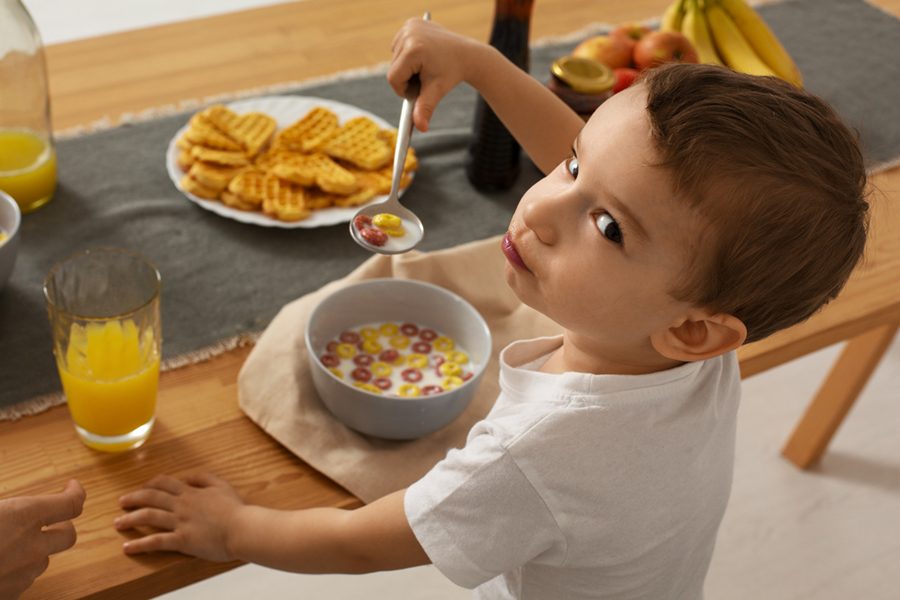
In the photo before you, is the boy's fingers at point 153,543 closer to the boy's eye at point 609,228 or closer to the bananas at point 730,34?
the boy's eye at point 609,228

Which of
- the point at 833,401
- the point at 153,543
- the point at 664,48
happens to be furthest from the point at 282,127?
the point at 833,401

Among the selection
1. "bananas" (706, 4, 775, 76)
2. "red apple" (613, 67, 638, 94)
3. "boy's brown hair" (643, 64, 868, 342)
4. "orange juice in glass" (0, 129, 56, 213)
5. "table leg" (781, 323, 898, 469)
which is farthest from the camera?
"table leg" (781, 323, 898, 469)

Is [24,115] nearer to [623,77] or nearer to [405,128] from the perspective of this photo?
[405,128]

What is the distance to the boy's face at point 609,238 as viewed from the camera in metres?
0.76

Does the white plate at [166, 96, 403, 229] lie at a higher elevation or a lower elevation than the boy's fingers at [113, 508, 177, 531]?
higher

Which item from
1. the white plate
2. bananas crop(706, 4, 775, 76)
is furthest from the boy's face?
bananas crop(706, 4, 775, 76)

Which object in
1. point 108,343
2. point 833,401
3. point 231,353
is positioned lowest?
point 833,401

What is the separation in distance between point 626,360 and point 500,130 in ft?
1.77

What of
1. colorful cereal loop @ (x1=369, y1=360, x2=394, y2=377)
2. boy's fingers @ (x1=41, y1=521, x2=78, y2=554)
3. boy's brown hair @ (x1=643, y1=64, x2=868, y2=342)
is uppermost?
boy's brown hair @ (x1=643, y1=64, x2=868, y2=342)

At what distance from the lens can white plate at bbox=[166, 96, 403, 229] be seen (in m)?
1.25

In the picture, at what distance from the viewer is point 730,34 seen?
1.66 m

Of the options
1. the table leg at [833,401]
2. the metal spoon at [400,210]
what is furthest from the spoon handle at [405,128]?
the table leg at [833,401]

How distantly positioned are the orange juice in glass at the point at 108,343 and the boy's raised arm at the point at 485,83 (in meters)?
0.33

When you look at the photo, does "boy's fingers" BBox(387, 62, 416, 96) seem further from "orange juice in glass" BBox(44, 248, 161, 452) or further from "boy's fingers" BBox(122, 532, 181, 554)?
"boy's fingers" BBox(122, 532, 181, 554)
